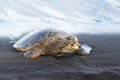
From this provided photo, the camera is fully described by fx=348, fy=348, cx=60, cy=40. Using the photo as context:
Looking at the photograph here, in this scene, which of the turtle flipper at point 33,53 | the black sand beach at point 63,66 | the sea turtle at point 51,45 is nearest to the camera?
the black sand beach at point 63,66

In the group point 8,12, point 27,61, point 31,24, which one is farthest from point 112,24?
point 27,61

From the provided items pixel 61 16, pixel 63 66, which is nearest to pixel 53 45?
pixel 63 66

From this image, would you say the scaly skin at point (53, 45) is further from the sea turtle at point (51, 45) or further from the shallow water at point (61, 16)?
the shallow water at point (61, 16)

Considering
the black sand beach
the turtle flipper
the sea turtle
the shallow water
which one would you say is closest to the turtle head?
the sea turtle

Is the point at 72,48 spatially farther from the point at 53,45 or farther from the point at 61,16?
the point at 61,16

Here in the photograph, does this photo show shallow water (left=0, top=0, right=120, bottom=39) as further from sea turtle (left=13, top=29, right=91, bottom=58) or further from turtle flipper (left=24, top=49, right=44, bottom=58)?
turtle flipper (left=24, top=49, right=44, bottom=58)

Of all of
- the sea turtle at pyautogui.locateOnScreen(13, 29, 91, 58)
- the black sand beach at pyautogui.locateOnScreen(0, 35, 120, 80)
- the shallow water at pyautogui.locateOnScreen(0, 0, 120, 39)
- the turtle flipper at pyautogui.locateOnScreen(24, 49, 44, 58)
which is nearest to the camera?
the black sand beach at pyautogui.locateOnScreen(0, 35, 120, 80)

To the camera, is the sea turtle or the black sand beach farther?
the sea turtle

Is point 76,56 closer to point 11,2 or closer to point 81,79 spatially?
point 81,79

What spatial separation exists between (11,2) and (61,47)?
30.2ft

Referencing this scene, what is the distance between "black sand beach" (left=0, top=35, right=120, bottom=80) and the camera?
18.4 feet

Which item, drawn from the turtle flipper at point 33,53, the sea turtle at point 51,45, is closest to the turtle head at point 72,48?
the sea turtle at point 51,45

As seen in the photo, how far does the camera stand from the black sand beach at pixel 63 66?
5616 millimetres

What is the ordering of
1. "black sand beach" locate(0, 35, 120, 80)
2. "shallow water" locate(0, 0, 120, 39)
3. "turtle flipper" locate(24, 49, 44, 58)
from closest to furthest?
1. "black sand beach" locate(0, 35, 120, 80)
2. "turtle flipper" locate(24, 49, 44, 58)
3. "shallow water" locate(0, 0, 120, 39)
